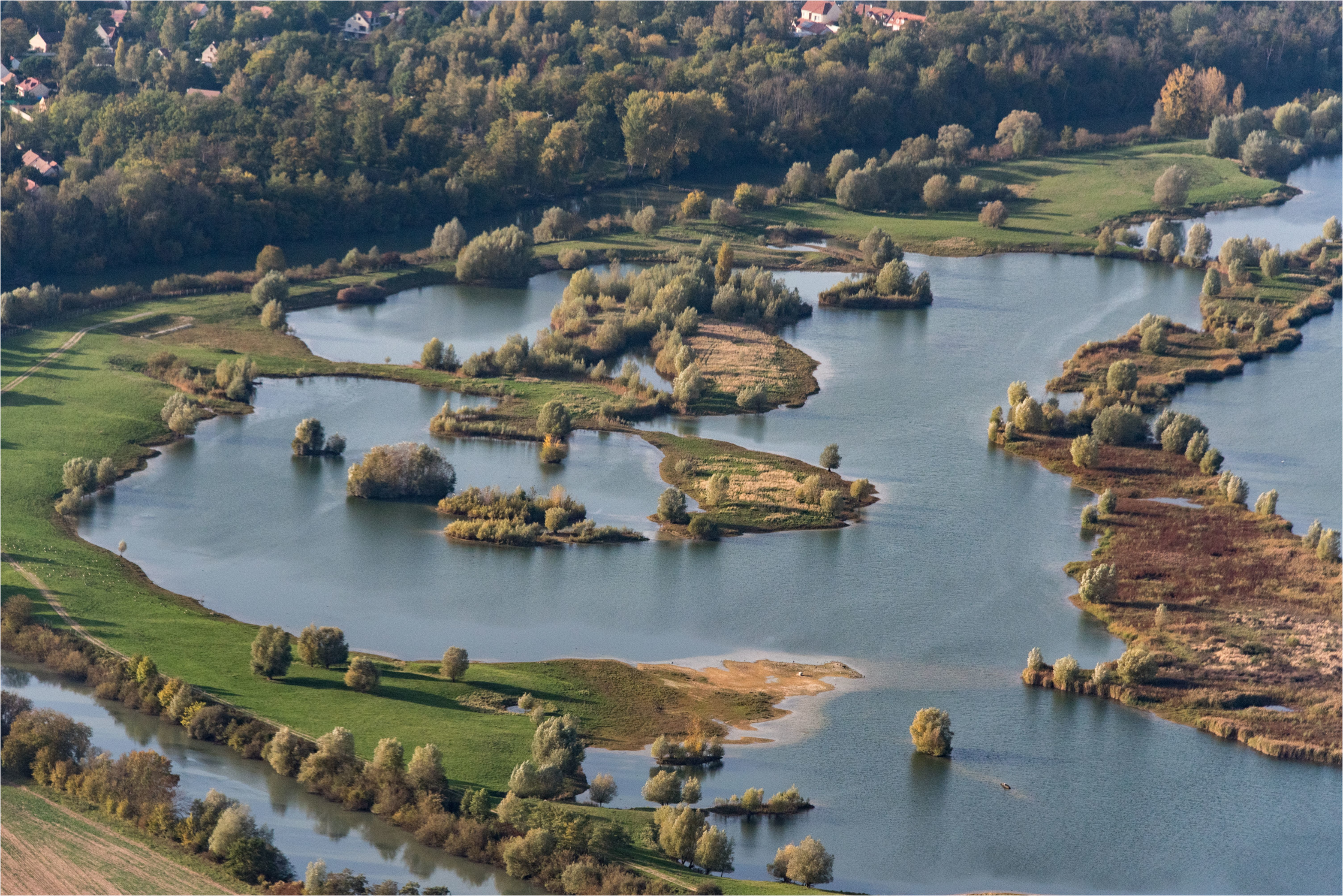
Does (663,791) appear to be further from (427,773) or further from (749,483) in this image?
(749,483)

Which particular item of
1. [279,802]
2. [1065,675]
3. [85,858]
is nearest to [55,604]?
[279,802]

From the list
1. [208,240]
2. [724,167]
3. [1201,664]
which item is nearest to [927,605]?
[1201,664]

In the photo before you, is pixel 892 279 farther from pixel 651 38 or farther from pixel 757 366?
pixel 651 38

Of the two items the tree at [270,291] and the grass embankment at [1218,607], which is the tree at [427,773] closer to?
the grass embankment at [1218,607]

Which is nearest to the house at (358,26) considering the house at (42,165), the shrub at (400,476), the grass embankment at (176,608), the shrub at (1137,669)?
the house at (42,165)

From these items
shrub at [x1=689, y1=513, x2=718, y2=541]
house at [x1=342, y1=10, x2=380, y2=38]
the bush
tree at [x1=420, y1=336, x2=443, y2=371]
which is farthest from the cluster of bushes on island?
house at [x1=342, y1=10, x2=380, y2=38]

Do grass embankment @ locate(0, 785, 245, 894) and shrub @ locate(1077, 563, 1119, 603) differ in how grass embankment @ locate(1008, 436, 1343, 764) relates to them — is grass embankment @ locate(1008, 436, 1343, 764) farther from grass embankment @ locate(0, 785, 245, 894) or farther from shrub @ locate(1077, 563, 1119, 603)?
grass embankment @ locate(0, 785, 245, 894)
